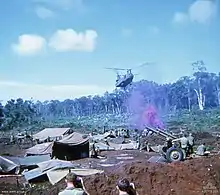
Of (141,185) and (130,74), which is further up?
(130,74)

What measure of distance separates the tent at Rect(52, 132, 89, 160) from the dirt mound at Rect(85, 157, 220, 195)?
17.4 feet

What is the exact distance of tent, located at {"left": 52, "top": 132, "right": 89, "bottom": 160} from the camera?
1180 cm

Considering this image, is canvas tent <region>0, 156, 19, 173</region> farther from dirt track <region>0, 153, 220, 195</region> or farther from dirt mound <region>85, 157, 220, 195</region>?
dirt mound <region>85, 157, 220, 195</region>

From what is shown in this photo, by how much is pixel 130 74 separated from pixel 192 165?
9.31m

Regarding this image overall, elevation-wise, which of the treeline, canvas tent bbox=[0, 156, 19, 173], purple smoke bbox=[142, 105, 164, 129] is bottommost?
canvas tent bbox=[0, 156, 19, 173]

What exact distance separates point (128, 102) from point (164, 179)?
692 inches

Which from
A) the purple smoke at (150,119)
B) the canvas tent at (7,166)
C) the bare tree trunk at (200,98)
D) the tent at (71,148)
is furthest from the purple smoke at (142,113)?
the canvas tent at (7,166)

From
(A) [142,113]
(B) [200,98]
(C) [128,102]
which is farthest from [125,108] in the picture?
(A) [142,113]

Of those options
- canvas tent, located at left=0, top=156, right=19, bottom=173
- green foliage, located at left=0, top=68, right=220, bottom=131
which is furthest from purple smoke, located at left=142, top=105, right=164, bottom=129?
canvas tent, located at left=0, top=156, right=19, bottom=173

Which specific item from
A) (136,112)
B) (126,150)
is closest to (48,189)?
(126,150)

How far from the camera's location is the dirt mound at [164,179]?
239 inches

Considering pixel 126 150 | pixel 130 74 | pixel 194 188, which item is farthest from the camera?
pixel 130 74

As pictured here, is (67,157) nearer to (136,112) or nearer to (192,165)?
(192,165)

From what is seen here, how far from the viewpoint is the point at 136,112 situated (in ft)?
64.6
